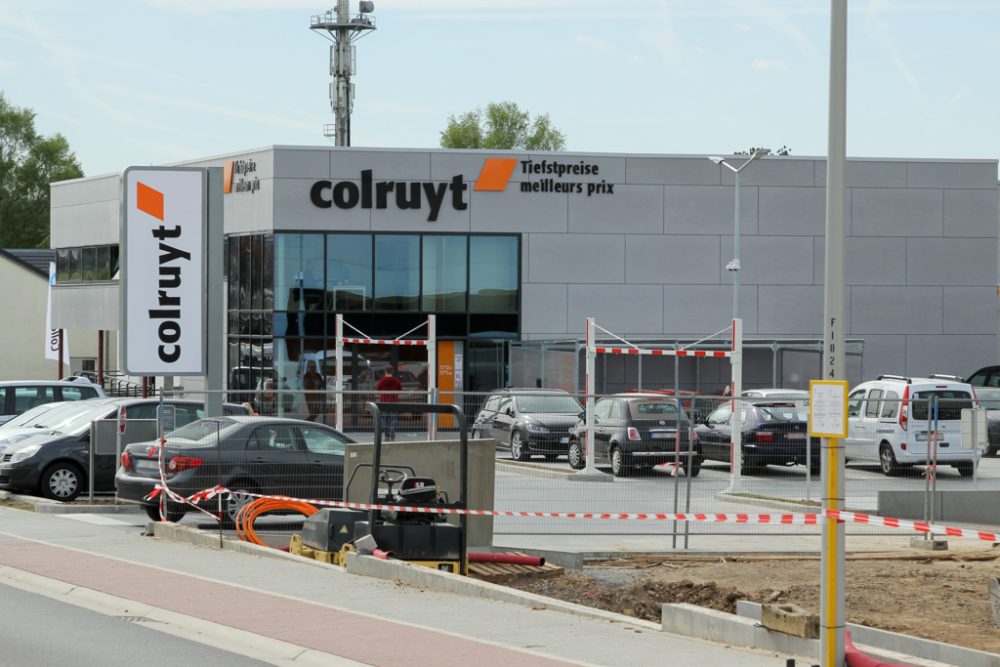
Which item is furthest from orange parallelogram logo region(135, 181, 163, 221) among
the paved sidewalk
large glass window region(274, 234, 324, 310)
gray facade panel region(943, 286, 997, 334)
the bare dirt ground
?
gray facade panel region(943, 286, 997, 334)

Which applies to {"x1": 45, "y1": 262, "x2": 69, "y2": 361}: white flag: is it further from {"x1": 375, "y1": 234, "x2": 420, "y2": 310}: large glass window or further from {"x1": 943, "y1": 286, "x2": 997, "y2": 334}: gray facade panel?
{"x1": 943, "y1": 286, "x2": 997, "y2": 334}: gray facade panel

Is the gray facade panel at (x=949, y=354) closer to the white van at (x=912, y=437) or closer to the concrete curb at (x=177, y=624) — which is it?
the white van at (x=912, y=437)

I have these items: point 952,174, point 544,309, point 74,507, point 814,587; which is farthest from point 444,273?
point 814,587

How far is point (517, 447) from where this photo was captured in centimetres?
1888

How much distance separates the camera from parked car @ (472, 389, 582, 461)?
17.7 metres

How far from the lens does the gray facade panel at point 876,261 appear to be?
43031 millimetres

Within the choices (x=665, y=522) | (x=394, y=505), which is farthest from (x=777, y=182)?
(x=394, y=505)

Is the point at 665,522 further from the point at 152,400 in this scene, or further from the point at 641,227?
the point at 641,227

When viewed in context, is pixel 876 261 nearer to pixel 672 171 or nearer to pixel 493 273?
pixel 672 171

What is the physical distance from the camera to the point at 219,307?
63.3 feet

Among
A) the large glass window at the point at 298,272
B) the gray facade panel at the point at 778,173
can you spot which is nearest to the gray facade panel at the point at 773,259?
the gray facade panel at the point at 778,173

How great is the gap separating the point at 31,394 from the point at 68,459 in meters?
8.48

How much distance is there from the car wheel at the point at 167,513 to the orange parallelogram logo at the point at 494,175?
80.1 feet

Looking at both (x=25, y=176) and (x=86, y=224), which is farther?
(x=25, y=176)
